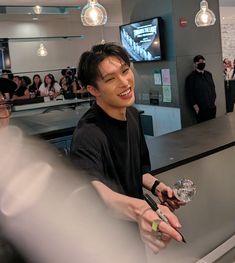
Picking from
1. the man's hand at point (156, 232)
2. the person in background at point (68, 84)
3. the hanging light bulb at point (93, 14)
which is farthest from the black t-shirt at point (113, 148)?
the person in background at point (68, 84)

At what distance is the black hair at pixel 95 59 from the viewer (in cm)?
107

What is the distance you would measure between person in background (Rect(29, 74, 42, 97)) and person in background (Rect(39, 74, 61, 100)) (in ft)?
0.25

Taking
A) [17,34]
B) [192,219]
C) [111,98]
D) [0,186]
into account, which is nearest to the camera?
[0,186]

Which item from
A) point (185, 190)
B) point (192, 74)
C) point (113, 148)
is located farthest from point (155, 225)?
point (192, 74)

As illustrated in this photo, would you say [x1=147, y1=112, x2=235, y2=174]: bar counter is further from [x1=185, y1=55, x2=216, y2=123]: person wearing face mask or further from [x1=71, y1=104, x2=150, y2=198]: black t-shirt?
[x1=185, y1=55, x2=216, y2=123]: person wearing face mask

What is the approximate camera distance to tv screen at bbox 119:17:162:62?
517cm

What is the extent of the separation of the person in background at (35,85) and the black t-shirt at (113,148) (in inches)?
259

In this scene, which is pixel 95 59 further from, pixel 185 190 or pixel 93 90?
pixel 185 190

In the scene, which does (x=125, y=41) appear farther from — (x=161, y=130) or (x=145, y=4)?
(x=161, y=130)

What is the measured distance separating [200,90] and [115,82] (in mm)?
4170

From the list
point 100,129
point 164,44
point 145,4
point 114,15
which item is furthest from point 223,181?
point 114,15

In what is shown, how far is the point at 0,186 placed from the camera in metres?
0.41

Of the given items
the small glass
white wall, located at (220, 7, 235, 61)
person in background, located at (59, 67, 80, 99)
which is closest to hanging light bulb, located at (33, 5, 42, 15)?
person in background, located at (59, 67, 80, 99)

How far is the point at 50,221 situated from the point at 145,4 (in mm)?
5371
